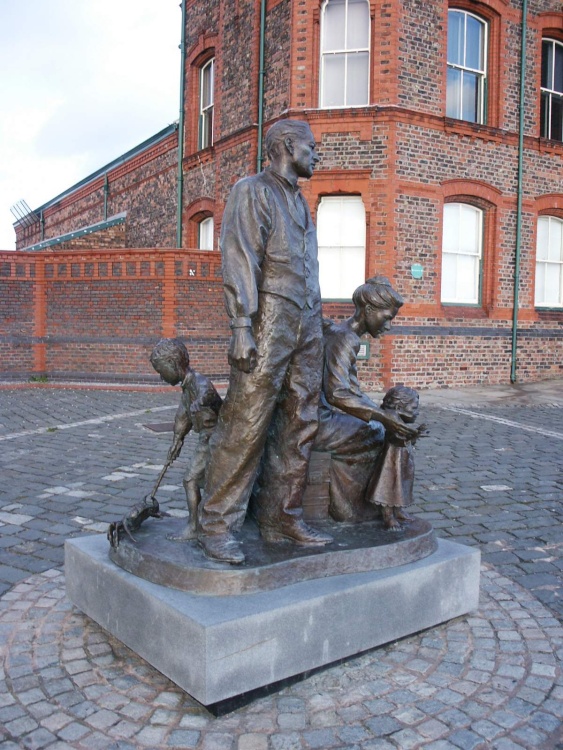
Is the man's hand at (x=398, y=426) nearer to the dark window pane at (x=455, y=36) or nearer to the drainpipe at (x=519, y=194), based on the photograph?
the drainpipe at (x=519, y=194)

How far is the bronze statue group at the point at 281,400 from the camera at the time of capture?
354 centimetres

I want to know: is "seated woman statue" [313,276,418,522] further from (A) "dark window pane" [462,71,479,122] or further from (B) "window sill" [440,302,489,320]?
(A) "dark window pane" [462,71,479,122]

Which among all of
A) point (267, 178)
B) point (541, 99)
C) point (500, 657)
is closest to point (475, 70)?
point (541, 99)

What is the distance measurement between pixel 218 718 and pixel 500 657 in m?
1.43

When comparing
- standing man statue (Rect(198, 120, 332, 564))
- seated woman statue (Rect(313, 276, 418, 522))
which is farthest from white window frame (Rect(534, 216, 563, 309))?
standing man statue (Rect(198, 120, 332, 564))

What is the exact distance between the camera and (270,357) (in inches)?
140

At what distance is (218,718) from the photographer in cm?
296

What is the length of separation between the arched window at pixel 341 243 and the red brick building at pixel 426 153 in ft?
0.10

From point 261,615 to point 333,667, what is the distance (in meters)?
0.60

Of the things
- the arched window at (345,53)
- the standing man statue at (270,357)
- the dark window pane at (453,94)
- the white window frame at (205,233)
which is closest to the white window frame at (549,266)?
the dark window pane at (453,94)

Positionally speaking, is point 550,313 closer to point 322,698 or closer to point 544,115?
point 544,115

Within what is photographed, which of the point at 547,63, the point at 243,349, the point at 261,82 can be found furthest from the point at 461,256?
the point at 243,349

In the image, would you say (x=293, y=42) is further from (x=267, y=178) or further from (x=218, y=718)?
(x=218, y=718)

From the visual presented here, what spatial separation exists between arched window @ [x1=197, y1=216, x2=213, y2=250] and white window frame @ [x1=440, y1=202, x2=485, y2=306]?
6.32 m
